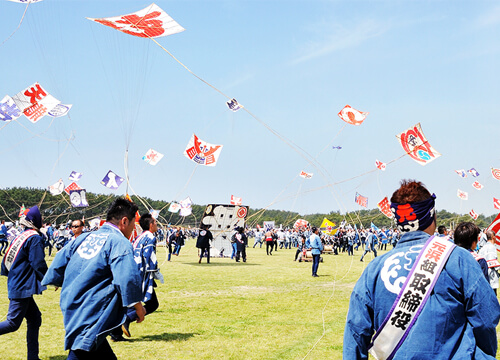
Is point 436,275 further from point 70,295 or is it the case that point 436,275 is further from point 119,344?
point 119,344

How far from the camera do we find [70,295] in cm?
409

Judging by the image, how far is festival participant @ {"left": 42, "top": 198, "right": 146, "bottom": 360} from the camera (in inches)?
156

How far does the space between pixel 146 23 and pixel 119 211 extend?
20.6 feet

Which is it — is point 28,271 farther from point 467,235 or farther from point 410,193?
point 467,235

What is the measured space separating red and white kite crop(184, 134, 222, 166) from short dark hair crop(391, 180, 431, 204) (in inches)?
783

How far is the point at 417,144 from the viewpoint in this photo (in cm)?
1842

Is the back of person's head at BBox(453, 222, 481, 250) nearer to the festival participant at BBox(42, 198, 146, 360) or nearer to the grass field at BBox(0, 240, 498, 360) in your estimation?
the grass field at BBox(0, 240, 498, 360)

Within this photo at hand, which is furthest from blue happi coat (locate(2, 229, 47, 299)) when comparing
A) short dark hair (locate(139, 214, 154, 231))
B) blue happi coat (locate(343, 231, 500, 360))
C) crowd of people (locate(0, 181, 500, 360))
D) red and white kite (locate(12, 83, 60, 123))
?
red and white kite (locate(12, 83, 60, 123))

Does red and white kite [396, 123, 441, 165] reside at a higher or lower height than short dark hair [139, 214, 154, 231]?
higher

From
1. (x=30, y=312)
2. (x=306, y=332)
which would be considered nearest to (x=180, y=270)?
(x=306, y=332)

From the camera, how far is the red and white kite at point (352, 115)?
1923 centimetres

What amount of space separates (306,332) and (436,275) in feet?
21.4

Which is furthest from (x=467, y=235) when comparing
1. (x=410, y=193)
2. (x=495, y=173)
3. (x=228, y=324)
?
(x=495, y=173)

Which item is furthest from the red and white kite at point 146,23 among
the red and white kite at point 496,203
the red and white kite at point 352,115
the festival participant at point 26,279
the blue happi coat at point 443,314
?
the red and white kite at point 496,203
